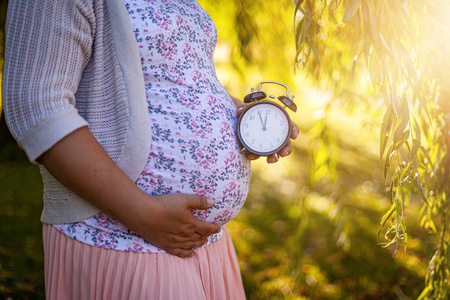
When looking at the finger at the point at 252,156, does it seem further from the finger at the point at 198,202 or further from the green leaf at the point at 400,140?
the green leaf at the point at 400,140

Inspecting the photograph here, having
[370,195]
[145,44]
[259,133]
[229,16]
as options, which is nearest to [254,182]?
[370,195]

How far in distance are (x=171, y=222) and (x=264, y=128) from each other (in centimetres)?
45

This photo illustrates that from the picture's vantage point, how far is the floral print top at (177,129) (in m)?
0.96

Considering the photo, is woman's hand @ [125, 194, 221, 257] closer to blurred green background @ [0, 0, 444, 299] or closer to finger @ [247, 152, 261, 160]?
finger @ [247, 152, 261, 160]

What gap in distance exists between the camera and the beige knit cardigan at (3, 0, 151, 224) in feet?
2.67

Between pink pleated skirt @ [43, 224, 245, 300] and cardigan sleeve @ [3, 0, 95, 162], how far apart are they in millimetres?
279

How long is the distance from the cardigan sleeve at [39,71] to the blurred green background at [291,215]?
1.40 m

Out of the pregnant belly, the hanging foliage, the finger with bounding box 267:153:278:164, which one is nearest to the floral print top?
the pregnant belly

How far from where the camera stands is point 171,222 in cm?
94

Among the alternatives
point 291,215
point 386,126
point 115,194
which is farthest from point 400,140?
point 291,215

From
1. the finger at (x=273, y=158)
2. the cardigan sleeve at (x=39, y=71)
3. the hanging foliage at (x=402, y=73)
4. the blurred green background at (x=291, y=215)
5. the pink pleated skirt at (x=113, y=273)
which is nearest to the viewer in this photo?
the cardigan sleeve at (x=39, y=71)

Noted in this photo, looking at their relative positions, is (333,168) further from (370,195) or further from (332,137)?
(370,195)

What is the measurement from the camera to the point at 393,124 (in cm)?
115

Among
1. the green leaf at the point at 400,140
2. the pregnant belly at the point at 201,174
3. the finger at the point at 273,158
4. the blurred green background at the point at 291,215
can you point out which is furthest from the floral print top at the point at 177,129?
the blurred green background at the point at 291,215
